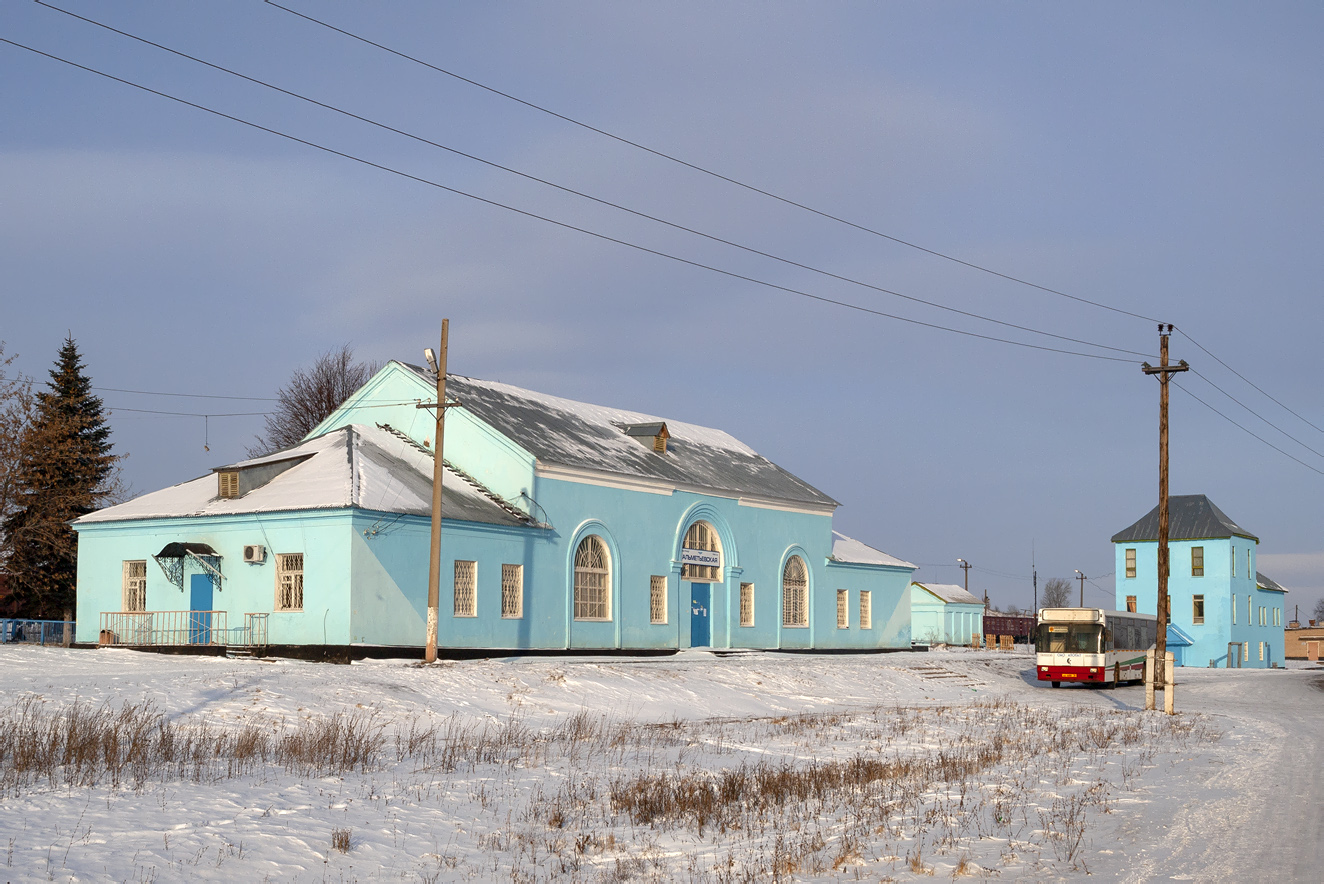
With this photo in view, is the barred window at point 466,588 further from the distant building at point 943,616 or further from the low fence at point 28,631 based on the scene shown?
the distant building at point 943,616

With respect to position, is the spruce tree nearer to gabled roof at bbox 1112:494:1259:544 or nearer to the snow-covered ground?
the snow-covered ground

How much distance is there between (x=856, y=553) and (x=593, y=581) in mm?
16710

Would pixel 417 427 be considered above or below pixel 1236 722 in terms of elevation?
above

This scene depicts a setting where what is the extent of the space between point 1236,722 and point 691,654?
55.3 feet

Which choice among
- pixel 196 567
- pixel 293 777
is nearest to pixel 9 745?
pixel 293 777

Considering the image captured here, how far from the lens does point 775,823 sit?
35.8ft

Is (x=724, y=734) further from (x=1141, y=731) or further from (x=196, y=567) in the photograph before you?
(x=196, y=567)

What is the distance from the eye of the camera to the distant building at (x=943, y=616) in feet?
255

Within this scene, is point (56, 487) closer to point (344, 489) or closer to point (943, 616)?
point (344, 489)

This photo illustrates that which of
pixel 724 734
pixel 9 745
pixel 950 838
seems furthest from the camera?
pixel 724 734

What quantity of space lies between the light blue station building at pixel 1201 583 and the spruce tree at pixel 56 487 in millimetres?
54739

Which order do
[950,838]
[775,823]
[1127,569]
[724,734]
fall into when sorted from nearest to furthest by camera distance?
1. [950,838]
2. [775,823]
3. [724,734]
4. [1127,569]

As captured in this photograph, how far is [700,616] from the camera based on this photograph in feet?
129

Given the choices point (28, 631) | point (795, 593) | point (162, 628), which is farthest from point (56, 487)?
point (795, 593)
